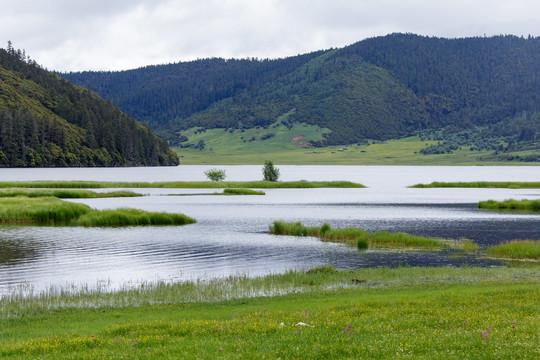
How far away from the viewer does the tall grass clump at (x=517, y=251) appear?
46216mm

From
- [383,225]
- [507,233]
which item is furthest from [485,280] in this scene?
[383,225]

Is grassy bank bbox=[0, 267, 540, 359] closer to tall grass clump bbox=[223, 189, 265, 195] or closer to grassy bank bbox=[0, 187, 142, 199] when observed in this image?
grassy bank bbox=[0, 187, 142, 199]

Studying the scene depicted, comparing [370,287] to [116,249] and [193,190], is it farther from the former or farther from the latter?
[193,190]

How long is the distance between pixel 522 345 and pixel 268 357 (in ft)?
24.2

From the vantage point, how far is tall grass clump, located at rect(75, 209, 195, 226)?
67.9 metres

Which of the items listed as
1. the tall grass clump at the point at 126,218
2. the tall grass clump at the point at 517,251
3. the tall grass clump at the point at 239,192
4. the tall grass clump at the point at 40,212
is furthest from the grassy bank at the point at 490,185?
the tall grass clump at the point at 40,212

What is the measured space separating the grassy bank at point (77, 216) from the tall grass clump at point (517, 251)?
37.9 m

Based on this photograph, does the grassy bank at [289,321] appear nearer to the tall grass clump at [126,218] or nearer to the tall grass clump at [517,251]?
the tall grass clump at [517,251]

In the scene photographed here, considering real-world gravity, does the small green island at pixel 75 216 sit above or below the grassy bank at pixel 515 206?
above

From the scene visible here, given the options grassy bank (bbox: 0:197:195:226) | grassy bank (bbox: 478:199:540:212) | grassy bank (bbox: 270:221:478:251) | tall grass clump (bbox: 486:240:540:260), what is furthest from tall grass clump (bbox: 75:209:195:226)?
grassy bank (bbox: 478:199:540:212)

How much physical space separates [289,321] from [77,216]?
184 ft

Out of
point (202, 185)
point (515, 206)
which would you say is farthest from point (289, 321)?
point (202, 185)

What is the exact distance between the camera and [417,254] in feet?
160

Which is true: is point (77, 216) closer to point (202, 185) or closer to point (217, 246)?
point (217, 246)
